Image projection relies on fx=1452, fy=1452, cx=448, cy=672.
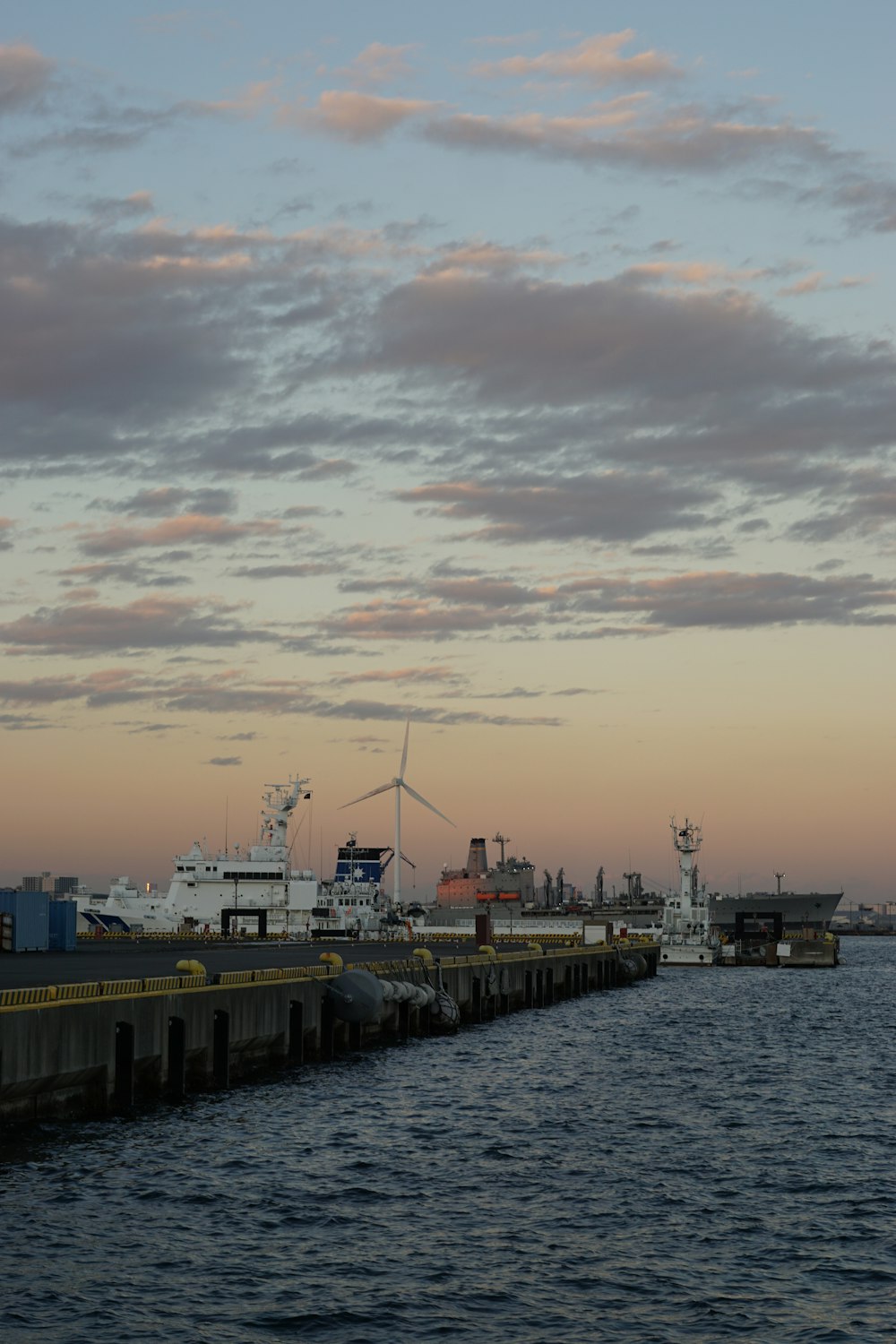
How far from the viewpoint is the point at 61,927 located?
9669 cm

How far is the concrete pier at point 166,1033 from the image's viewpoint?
38.1 metres

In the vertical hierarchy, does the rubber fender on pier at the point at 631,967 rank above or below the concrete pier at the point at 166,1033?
below

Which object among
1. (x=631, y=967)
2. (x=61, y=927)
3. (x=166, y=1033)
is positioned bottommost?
(x=631, y=967)

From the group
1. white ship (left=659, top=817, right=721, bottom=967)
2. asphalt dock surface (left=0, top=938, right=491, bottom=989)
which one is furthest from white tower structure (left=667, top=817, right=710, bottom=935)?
asphalt dock surface (left=0, top=938, right=491, bottom=989)

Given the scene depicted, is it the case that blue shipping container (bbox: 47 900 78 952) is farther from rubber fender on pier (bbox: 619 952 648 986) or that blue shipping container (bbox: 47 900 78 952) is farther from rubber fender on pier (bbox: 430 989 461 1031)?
rubber fender on pier (bbox: 619 952 648 986)

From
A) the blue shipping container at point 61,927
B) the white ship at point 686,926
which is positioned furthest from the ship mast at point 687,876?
the blue shipping container at point 61,927

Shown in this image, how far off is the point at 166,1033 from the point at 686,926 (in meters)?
133

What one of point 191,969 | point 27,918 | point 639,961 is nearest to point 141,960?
point 27,918

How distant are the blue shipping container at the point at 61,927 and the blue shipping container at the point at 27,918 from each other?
2.98 ft

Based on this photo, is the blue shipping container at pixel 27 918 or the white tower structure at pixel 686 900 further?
the white tower structure at pixel 686 900

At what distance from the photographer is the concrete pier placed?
38125 millimetres

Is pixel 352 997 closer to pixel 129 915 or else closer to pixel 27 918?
pixel 27 918

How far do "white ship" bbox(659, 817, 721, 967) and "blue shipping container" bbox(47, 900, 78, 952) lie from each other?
88.1m

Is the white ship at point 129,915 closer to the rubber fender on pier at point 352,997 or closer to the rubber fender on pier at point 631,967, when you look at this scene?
the rubber fender on pier at point 631,967
